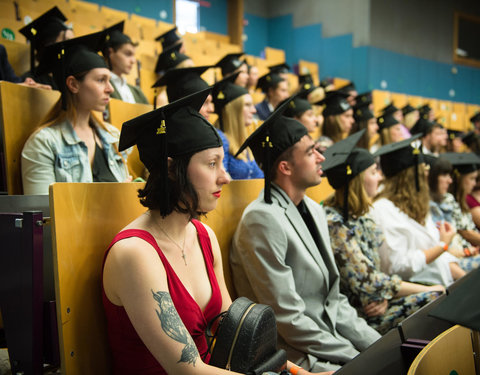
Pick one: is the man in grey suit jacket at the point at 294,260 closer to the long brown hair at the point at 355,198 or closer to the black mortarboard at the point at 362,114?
the long brown hair at the point at 355,198

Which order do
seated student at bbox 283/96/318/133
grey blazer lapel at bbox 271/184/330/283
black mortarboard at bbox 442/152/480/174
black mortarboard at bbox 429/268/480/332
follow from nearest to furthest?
black mortarboard at bbox 429/268/480/332
grey blazer lapel at bbox 271/184/330/283
black mortarboard at bbox 442/152/480/174
seated student at bbox 283/96/318/133

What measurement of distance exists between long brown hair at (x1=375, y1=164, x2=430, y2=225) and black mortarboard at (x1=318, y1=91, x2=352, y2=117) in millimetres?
2188

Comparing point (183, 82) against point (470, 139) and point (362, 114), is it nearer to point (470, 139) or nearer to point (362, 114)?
point (362, 114)

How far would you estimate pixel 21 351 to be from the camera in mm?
1324

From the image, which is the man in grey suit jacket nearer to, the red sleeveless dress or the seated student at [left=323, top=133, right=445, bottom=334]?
the seated student at [left=323, top=133, right=445, bottom=334]

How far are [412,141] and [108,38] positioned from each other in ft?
8.36

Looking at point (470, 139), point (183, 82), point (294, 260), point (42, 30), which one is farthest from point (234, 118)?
point (470, 139)

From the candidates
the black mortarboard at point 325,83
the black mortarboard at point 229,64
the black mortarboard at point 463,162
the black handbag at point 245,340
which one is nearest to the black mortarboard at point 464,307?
the black handbag at point 245,340

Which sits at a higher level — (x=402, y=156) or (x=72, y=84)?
(x=72, y=84)

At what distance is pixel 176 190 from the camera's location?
4.55 ft

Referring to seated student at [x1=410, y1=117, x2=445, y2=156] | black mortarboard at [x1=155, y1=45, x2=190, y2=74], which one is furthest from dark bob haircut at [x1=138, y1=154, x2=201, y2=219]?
seated student at [x1=410, y1=117, x2=445, y2=156]

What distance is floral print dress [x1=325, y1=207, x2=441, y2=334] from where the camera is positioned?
7.09ft

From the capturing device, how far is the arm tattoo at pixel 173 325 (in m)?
1.21

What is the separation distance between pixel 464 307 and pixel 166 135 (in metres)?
0.91
